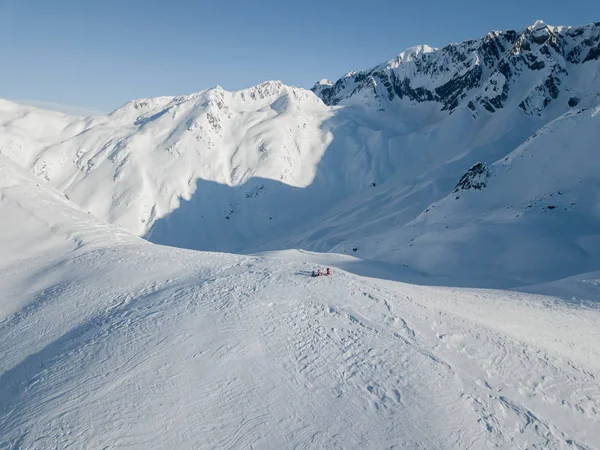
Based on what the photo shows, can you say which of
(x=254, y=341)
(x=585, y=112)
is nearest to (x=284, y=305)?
(x=254, y=341)

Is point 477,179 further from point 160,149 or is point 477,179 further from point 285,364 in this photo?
point 160,149

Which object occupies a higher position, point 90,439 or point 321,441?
point 90,439

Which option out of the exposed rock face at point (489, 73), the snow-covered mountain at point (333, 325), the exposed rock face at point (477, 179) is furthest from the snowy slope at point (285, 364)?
the exposed rock face at point (489, 73)

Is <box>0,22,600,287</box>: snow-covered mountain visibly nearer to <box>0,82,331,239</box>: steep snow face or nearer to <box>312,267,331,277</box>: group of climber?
<box>0,82,331,239</box>: steep snow face

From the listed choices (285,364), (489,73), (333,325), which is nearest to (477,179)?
(333,325)

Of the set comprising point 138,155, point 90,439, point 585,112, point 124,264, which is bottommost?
point 90,439

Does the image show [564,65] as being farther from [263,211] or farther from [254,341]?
[254,341]

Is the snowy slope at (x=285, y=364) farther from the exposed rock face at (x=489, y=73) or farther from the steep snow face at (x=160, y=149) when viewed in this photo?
the exposed rock face at (x=489, y=73)
